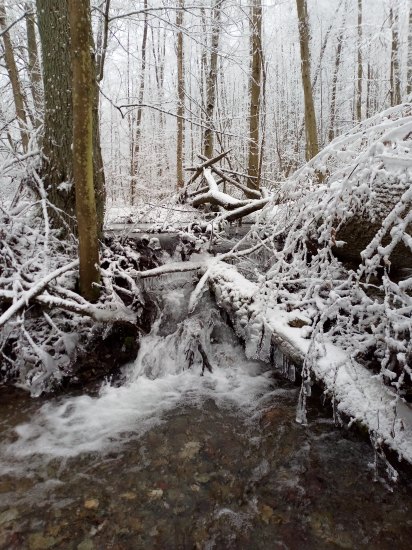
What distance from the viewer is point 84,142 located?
335 cm

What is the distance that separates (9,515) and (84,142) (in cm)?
290

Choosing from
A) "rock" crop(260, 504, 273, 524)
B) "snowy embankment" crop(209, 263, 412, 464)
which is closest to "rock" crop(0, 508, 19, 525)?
"rock" crop(260, 504, 273, 524)

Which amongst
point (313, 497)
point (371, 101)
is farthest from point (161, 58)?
point (313, 497)

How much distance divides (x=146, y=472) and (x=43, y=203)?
2997mm

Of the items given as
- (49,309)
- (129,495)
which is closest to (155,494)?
(129,495)

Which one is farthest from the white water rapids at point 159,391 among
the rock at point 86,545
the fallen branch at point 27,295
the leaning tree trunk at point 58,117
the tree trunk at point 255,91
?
the tree trunk at point 255,91

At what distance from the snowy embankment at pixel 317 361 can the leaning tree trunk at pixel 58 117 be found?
6.44 feet

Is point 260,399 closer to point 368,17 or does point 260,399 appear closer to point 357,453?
point 357,453

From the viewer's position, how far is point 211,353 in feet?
14.7

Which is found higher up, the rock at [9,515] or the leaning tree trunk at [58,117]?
the leaning tree trunk at [58,117]

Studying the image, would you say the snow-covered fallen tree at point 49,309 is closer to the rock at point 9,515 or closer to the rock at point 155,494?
the rock at point 9,515

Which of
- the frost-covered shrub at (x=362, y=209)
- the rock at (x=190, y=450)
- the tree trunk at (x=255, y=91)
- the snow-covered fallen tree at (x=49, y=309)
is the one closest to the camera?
the frost-covered shrub at (x=362, y=209)

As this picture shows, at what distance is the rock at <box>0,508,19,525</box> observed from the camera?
2.25 m

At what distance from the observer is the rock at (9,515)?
7.38 ft
